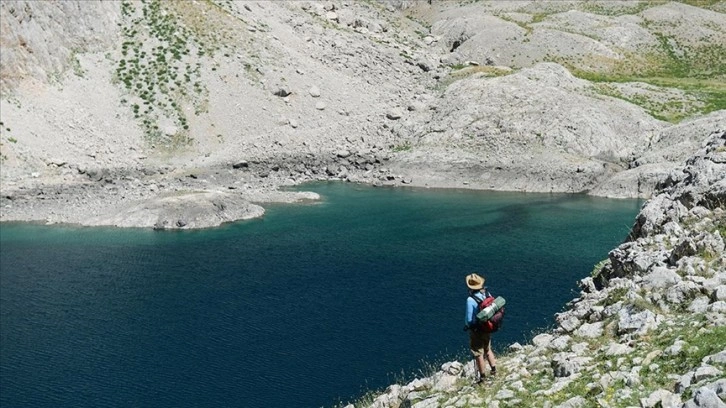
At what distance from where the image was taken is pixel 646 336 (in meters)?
20.4

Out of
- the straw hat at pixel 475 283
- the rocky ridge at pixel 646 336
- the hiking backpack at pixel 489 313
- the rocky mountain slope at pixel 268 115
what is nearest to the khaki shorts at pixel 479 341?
the hiking backpack at pixel 489 313

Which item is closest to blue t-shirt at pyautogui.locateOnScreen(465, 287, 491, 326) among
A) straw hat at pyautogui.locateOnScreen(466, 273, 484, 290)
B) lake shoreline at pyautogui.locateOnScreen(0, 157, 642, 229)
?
straw hat at pyautogui.locateOnScreen(466, 273, 484, 290)

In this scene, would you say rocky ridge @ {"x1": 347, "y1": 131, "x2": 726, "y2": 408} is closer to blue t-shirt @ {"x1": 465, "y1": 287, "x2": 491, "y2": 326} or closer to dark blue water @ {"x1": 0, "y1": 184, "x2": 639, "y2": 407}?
blue t-shirt @ {"x1": 465, "y1": 287, "x2": 491, "y2": 326}

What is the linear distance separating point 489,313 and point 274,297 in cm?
3562

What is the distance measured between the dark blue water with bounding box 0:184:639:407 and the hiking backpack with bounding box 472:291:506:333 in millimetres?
17391

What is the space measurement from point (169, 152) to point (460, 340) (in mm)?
71572

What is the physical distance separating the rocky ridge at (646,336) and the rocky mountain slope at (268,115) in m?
60.7

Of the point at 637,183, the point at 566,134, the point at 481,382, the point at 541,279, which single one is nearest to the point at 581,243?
the point at 541,279

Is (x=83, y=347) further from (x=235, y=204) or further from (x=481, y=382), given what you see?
(x=235, y=204)

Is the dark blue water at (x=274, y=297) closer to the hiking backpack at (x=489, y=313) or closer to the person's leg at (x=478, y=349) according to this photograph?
the person's leg at (x=478, y=349)

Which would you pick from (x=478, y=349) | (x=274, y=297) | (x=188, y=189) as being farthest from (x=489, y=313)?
(x=188, y=189)

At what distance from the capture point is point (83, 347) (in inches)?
1827

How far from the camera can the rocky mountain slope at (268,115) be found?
310 feet

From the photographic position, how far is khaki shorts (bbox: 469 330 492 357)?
21.7 m
